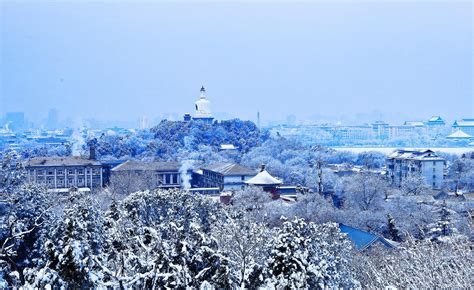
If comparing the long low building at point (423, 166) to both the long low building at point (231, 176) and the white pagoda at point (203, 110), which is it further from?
the white pagoda at point (203, 110)

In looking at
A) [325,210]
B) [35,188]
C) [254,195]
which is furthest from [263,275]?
[254,195]

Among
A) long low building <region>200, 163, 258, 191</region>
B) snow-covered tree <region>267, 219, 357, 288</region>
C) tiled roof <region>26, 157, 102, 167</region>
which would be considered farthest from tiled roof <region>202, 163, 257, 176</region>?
snow-covered tree <region>267, 219, 357, 288</region>

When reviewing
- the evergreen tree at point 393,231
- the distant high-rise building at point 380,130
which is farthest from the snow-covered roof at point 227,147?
the distant high-rise building at point 380,130

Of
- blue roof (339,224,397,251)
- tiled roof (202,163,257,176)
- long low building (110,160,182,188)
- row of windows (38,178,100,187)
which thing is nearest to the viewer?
blue roof (339,224,397,251)

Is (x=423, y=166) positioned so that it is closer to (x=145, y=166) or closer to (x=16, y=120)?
(x=145, y=166)

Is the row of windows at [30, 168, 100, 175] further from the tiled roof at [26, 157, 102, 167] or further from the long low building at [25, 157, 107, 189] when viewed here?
the tiled roof at [26, 157, 102, 167]

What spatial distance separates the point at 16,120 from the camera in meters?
126

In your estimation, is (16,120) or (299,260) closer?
(299,260)

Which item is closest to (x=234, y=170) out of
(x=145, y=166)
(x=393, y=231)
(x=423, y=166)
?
(x=145, y=166)

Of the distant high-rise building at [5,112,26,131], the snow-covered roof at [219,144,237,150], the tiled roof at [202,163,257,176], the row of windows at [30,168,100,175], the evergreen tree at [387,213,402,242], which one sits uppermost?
the distant high-rise building at [5,112,26,131]

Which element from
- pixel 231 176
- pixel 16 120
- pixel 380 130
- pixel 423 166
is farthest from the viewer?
pixel 16 120

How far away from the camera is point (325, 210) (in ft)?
78.3

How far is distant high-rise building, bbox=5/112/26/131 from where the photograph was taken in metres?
120

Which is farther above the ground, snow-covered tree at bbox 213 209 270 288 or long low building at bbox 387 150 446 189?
snow-covered tree at bbox 213 209 270 288
